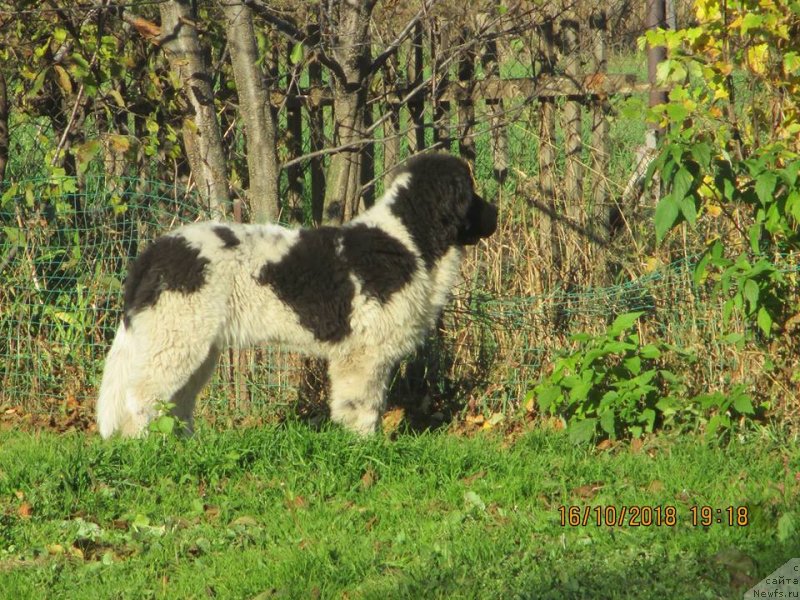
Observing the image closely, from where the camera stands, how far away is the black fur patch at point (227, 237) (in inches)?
228

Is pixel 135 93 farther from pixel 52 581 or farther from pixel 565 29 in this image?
pixel 52 581

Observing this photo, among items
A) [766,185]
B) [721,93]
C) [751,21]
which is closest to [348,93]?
[721,93]

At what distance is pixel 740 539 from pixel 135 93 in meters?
5.45

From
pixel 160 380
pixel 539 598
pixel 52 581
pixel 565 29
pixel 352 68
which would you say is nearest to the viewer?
pixel 539 598

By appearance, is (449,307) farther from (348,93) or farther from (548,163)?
(348,93)

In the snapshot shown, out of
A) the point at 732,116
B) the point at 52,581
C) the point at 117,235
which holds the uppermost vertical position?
the point at 732,116

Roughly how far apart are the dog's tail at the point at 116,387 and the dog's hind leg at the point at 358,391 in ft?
3.84

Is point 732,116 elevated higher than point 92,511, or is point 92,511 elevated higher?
point 732,116

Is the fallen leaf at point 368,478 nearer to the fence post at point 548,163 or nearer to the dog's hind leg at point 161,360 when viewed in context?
the dog's hind leg at point 161,360

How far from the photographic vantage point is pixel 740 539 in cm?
438

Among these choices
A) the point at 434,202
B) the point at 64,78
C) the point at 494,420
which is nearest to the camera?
the point at 434,202

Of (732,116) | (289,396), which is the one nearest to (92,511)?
(289,396)

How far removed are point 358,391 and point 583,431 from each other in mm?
1295

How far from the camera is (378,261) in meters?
5.99
